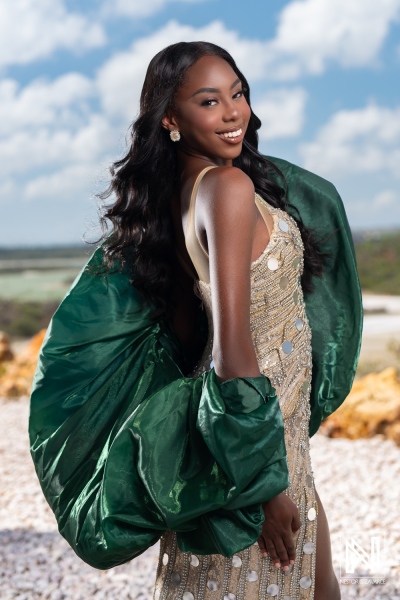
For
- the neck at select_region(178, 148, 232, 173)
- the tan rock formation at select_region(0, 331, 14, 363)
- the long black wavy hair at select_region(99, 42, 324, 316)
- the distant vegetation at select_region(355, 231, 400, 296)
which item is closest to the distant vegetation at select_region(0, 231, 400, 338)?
the distant vegetation at select_region(355, 231, 400, 296)

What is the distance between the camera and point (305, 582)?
2227mm

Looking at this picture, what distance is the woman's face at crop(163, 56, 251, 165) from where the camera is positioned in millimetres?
2166

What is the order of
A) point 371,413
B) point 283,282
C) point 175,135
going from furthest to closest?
point 371,413
point 175,135
point 283,282

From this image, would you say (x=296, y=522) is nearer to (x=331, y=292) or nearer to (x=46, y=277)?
(x=331, y=292)

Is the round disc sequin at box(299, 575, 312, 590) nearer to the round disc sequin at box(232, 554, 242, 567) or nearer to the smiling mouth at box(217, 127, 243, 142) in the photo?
the round disc sequin at box(232, 554, 242, 567)

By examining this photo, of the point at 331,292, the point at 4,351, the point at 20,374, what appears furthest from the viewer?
the point at 4,351

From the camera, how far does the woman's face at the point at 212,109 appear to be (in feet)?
7.11

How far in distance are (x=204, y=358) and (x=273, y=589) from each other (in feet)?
2.20

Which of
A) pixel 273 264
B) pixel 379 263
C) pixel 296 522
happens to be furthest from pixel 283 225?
pixel 379 263

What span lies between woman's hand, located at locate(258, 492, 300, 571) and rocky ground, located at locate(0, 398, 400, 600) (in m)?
1.81

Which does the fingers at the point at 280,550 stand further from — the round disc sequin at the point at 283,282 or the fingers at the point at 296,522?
the round disc sequin at the point at 283,282

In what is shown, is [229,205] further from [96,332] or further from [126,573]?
[126,573]

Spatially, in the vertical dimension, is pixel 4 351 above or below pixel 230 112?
below

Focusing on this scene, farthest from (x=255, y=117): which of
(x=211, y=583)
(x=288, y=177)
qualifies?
(x=211, y=583)
